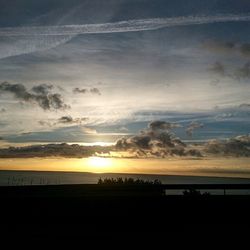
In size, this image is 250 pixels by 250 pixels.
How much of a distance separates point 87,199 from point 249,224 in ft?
24.3

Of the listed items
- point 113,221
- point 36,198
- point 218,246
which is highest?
point 36,198

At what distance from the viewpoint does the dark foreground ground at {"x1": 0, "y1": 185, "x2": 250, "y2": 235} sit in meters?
15.0

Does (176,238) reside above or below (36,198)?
below

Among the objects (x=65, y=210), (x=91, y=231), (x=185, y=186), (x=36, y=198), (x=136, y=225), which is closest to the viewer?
(x=91, y=231)

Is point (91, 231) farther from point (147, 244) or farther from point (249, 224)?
point (249, 224)

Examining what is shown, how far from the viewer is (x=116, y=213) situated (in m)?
17.9

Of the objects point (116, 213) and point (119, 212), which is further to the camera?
point (119, 212)

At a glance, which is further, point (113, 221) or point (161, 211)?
point (161, 211)

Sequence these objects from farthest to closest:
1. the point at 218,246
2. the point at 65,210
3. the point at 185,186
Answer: the point at 185,186, the point at 65,210, the point at 218,246

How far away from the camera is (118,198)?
69.0 ft

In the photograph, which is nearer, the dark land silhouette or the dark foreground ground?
the dark foreground ground

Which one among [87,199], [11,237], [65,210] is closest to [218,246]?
[11,237]

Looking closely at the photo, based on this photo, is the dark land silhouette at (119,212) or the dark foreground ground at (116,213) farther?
the dark land silhouette at (119,212)

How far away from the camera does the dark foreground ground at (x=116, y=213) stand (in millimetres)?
14998
